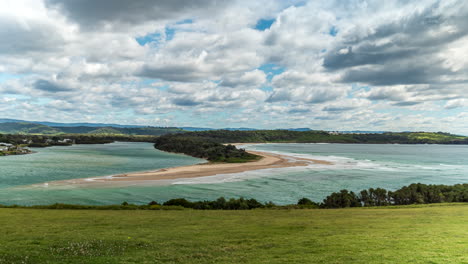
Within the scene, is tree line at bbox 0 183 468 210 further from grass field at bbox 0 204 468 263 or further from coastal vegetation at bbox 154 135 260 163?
coastal vegetation at bbox 154 135 260 163

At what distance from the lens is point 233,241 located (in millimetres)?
16828

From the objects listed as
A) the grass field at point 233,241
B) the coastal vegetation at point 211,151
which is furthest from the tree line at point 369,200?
the coastal vegetation at point 211,151

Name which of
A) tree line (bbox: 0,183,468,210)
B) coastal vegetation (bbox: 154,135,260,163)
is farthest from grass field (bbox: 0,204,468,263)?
coastal vegetation (bbox: 154,135,260,163)

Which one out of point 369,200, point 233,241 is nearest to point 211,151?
point 369,200

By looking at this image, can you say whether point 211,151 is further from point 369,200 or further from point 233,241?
point 233,241

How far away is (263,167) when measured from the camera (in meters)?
99.4

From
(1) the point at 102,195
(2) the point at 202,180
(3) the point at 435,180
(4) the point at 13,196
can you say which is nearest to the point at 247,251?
(1) the point at 102,195

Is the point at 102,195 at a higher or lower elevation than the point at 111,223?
lower

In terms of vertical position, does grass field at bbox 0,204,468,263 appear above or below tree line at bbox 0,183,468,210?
above

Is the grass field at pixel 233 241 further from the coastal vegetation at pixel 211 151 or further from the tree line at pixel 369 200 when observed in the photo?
the coastal vegetation at pixel 211 151

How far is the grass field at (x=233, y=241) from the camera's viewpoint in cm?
1323

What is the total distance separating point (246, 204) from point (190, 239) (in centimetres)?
2326

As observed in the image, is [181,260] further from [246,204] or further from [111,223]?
[246,204]

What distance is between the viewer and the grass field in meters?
13.2
